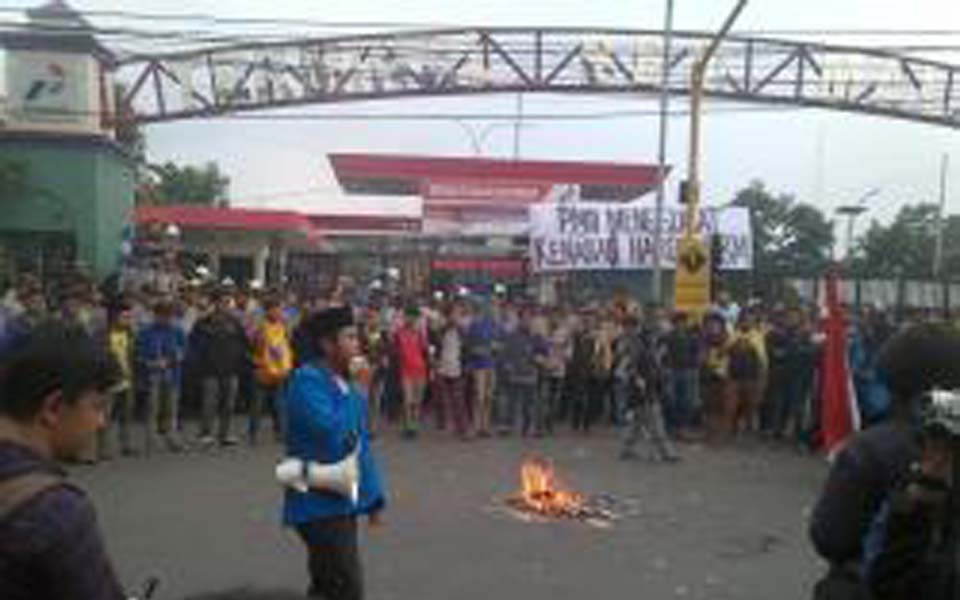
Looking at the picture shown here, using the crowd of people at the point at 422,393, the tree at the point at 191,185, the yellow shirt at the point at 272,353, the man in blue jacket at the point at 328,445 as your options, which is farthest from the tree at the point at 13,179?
the tree at the point at 191,185

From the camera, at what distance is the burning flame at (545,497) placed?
14344 millimetres

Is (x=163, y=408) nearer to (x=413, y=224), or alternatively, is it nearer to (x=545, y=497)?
(x=545, y=497)

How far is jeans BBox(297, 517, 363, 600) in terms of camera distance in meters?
6.95

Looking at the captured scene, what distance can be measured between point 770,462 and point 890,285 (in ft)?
29.7

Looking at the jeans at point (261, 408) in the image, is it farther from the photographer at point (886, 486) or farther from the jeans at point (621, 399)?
the photographer at point (886, 486)

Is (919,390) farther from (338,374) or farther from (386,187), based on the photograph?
(386,187)

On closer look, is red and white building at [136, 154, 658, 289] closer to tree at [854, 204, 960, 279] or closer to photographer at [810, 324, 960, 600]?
tree at [854, 204, 960, 279]

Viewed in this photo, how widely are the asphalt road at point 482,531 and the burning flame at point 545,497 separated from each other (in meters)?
0.33

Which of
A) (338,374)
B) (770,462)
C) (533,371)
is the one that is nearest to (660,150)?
(533,371)

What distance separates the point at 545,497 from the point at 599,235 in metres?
14.9

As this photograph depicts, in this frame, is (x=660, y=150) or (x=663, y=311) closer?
(x=663, y=311)

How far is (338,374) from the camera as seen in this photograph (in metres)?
7.22

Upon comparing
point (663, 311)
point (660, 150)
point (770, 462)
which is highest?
point (660, 150)

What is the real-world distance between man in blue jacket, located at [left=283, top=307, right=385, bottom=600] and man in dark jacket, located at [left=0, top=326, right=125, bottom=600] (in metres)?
3.33
